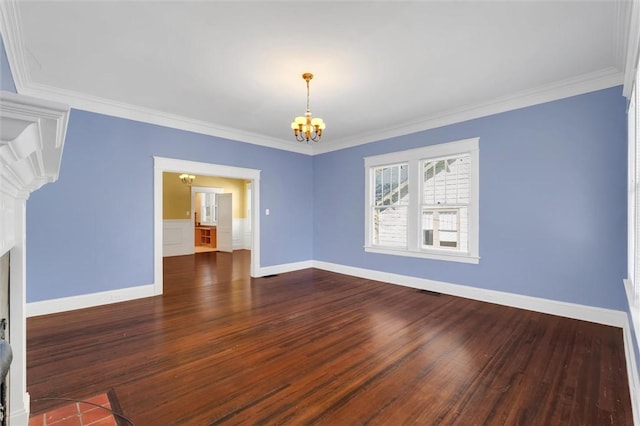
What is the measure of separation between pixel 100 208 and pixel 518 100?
5933 mm

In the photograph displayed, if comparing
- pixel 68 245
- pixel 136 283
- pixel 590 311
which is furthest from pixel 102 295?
pixel 590 311

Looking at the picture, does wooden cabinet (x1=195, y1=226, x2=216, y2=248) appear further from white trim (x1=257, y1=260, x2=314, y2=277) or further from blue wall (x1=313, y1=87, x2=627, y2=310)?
blue wall (x1=313, y1=87, x2=627, y2=310)

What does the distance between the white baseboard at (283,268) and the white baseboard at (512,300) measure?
1319mm

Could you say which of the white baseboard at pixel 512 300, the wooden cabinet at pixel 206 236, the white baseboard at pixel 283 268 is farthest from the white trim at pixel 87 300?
the wooden cabinet at pixel 206 236

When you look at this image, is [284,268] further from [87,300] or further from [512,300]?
[512,300]

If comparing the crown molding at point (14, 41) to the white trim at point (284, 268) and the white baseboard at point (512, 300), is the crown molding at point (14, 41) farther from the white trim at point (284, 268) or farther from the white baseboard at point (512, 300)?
the white baseboard at point (512, 300)

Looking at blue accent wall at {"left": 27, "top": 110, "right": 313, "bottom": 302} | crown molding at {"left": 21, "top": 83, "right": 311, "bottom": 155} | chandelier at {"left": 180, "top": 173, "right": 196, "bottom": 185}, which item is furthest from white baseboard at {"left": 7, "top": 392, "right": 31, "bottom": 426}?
chandelier at {"left": 180, "top": 173, "right": 196, "bottom": 185}

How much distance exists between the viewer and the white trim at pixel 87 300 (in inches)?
143

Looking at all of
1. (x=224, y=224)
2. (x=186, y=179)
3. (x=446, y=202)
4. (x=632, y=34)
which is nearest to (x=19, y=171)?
(x=632, y=34)

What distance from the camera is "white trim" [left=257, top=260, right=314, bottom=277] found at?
5.92 metres

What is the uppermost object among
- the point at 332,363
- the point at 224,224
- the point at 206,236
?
the point at 224,224

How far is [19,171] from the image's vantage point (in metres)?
1.15

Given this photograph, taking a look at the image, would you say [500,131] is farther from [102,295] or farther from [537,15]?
[102,295]

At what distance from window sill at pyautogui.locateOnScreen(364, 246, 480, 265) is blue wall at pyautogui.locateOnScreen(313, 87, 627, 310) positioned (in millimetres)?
83
